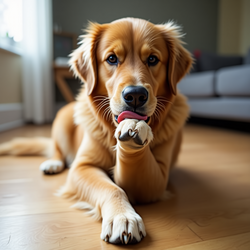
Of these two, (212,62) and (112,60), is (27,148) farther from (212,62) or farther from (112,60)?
(212,62)

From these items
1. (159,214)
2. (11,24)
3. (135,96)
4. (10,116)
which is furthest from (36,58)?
(159,214)

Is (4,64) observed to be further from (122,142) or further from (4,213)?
(122,142)

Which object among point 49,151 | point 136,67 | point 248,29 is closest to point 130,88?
point 136,67

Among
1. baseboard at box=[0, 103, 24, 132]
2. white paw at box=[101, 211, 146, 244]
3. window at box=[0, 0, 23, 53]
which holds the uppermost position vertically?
window at box=[0, 0, 23, 53]

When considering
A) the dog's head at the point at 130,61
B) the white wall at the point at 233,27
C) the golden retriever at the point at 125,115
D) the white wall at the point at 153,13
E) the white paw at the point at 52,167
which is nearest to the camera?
the golden retriever at the point at 125,115

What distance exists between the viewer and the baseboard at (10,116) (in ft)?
11.1

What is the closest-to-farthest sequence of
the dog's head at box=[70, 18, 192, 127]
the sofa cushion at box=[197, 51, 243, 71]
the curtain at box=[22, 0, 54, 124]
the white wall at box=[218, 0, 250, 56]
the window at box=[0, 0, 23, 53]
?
the dog's head at box=[70, 18, 192, 127] < the window at box=[0, 0, 23, 53] < the curtain at box=[22, 0, 54, 124] < the sofa cushion at box=[197, 51, 243, 71] < the white wall at box=[218, 0, 250, 56]

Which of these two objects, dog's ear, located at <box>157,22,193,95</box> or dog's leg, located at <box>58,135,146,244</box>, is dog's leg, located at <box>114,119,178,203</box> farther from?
dog's ear, located at <box>157,22,193,95</box>

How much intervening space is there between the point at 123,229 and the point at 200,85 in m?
3.64

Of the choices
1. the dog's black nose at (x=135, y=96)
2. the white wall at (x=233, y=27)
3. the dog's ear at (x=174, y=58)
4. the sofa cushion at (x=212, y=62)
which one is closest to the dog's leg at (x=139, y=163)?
the dog's black nose at (x=135, y=96)

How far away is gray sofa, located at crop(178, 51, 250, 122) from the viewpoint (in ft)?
10.3

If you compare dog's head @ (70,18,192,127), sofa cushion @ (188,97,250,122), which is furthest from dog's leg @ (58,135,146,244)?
sofa cushion @ (188,97,250,122)

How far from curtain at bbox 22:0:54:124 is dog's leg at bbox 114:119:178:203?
3.37m

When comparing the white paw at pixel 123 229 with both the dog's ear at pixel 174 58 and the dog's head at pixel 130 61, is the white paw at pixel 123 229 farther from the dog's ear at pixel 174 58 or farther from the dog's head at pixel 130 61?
the dog's ear at pixel 174 58
